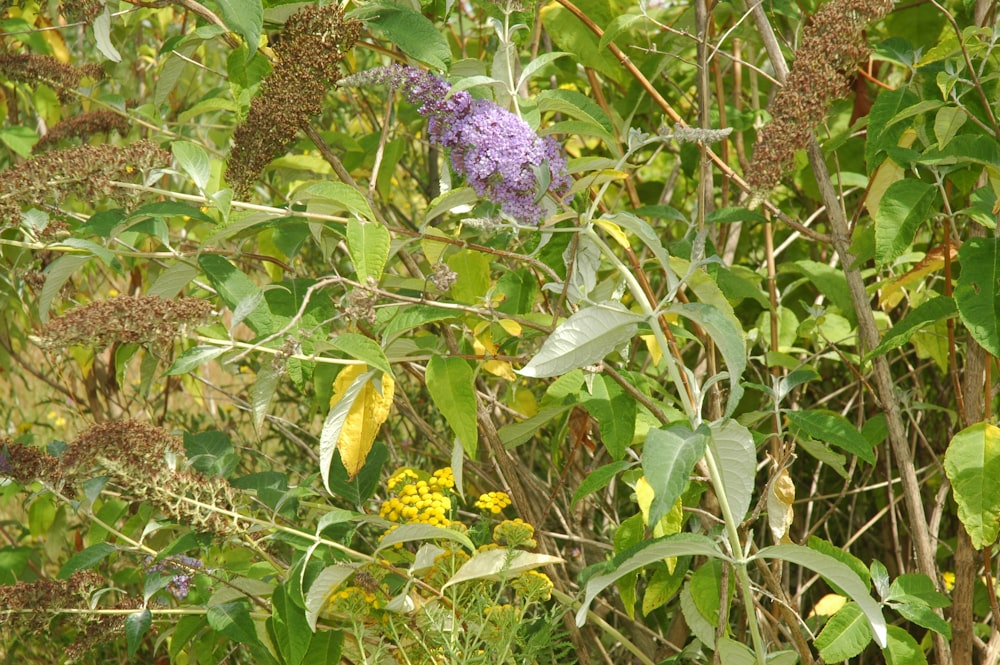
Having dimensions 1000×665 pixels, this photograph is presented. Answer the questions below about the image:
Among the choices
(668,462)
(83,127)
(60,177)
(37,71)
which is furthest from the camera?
(83,127)

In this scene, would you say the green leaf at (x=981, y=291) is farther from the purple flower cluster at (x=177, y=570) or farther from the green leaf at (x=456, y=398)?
the purple flower cluster at (x=177, y=570)

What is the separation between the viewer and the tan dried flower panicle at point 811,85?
3.78ft

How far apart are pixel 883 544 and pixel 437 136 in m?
1.54

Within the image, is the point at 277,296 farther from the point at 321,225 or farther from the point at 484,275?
the point at 484,275

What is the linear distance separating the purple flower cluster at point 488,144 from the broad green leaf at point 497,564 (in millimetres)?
493

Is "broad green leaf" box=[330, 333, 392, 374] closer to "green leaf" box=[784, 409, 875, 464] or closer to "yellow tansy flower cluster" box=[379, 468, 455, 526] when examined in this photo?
"yellow tansy flower cluster" box=[379, 468, 455, 526]

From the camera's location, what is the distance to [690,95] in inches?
94.8

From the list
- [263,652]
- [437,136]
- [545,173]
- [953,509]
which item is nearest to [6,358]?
[263,652]

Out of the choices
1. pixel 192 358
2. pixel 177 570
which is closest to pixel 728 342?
pixel 192 358

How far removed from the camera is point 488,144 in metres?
1.15

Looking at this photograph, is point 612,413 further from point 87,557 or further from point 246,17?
point 87,557

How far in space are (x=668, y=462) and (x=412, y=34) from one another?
716 mm

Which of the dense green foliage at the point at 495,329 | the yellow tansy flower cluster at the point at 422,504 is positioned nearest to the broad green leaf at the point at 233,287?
the dense green foliage at the point at 495,329

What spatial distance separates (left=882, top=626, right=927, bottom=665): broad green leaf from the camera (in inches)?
54.2
